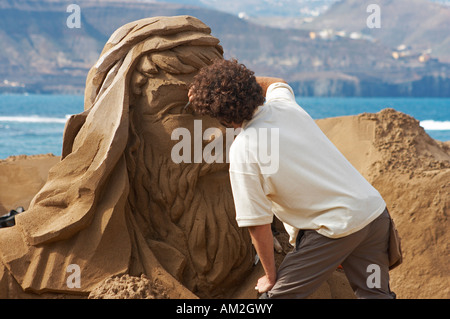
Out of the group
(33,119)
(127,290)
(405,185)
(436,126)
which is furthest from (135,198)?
(33,119)

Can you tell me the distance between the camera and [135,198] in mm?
3461

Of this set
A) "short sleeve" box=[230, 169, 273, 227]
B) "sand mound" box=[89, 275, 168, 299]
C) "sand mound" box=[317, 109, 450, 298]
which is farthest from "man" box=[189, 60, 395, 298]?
"sand mound" box=[317, 109, 450, 298]

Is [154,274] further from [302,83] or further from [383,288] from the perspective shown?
[302,83]

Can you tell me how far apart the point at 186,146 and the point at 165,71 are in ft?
1.48

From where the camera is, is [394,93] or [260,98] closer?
[260,98]

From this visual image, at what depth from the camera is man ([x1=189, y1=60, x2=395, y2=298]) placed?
2.49 m

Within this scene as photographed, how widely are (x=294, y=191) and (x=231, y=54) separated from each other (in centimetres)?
6438

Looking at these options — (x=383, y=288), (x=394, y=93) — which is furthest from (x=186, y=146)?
(x=394, y=93)

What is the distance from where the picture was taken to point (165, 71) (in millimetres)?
3449

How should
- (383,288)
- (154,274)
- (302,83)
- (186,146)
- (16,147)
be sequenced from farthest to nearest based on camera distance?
(302,83), (16,147), (186,146), (154,274), (383,288)

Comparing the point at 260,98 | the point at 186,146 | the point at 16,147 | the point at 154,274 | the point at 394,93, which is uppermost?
the point at 260,98

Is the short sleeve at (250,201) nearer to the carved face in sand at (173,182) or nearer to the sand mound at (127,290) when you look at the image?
the sand mound at (127,290)

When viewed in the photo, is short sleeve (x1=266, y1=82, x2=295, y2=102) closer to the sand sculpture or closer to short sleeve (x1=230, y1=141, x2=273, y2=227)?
short sleeve (x1=230, y1=141, x2=273, y2=227)

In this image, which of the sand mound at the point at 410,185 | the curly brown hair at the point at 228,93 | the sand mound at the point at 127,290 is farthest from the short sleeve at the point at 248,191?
the sand mound at the point at 410,185
